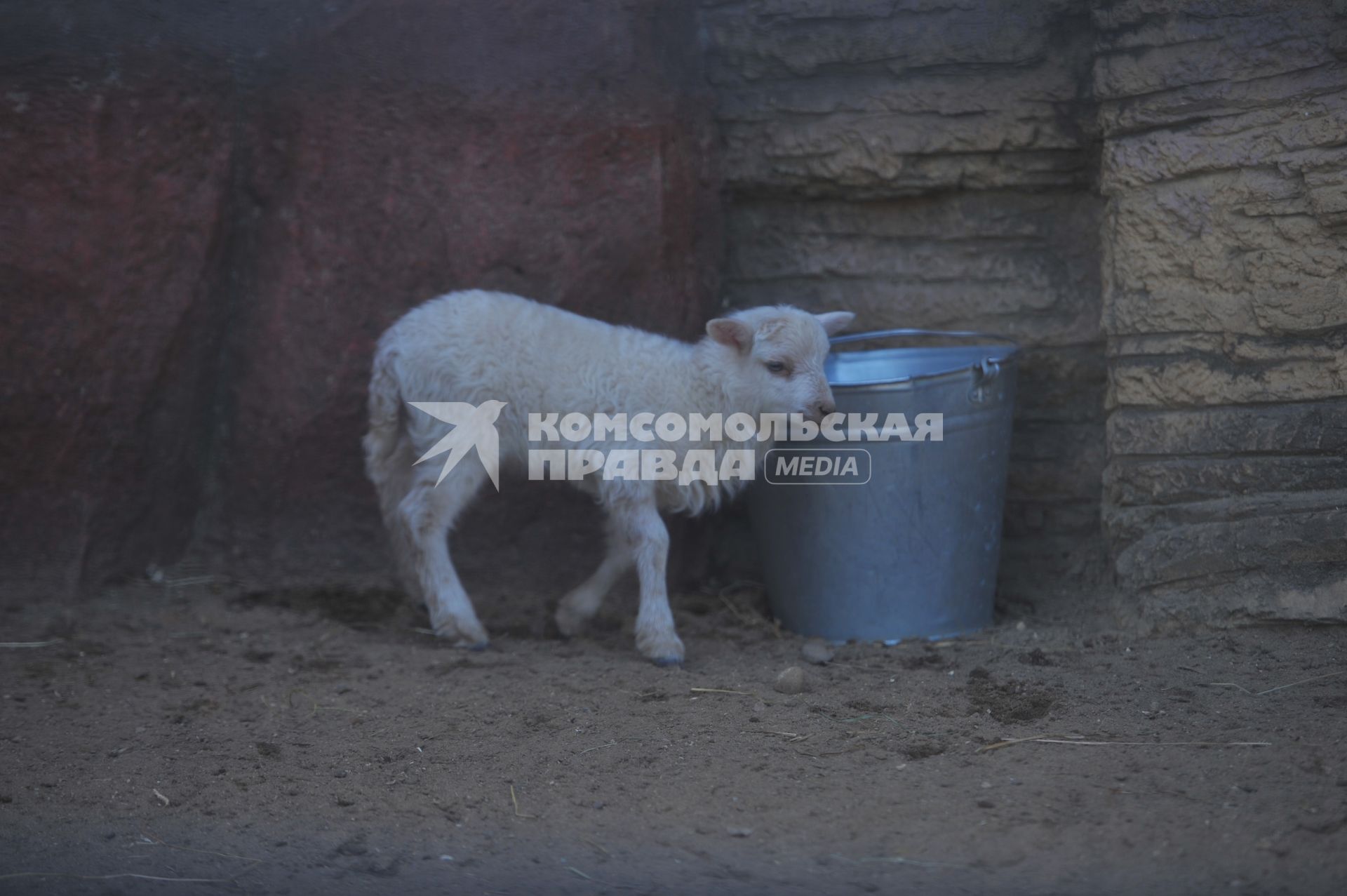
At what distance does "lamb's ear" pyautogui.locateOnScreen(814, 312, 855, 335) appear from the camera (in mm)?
4721

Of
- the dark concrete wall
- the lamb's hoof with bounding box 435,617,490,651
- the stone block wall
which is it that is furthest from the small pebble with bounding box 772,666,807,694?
the dark concrete wall

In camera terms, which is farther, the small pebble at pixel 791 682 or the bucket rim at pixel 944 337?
the bucket rim at pixel 944 337

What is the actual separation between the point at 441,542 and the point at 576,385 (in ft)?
2.57

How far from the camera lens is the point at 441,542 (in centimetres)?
465

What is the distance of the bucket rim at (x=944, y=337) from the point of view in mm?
4395

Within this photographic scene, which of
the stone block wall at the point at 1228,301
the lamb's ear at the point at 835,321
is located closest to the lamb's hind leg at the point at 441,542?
the lamb's ear at the point at 835,321

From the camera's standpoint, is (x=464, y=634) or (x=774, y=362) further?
(x=464, y=634)

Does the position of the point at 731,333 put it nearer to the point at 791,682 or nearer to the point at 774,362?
the point at 774,362

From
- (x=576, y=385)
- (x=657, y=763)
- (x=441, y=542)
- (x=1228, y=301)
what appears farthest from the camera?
(x=441, y=542)

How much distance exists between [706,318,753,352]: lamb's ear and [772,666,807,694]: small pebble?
1.21 meters

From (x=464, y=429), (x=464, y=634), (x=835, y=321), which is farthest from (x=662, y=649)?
(x=835, y=321)

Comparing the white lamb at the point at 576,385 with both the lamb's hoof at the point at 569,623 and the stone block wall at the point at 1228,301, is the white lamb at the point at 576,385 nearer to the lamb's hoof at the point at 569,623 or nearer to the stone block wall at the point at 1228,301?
the lamb's hoof at the point at 569,623

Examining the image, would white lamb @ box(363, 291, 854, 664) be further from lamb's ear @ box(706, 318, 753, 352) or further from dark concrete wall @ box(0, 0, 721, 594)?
dark concrete wall @ box(0, 0, 721, 594)

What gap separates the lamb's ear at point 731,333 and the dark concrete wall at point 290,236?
0.71 meters
